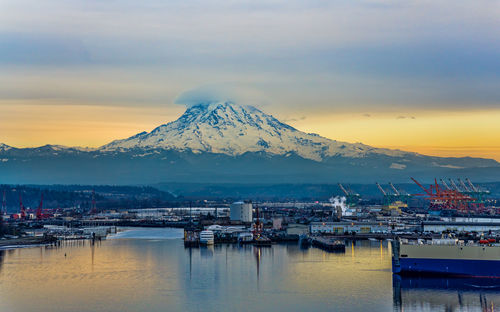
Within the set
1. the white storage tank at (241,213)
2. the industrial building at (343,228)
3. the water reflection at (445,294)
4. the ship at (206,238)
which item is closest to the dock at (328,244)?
the ship at (206,238)

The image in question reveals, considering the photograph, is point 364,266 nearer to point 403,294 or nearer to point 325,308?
point 403,294

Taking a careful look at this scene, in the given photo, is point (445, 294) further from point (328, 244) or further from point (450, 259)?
point (328, 244)

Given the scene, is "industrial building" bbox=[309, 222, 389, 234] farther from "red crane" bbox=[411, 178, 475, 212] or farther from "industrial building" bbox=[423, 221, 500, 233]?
"red crane" bbox=[411, 178, 475, 212]

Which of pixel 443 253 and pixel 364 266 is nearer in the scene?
pixel 443 253

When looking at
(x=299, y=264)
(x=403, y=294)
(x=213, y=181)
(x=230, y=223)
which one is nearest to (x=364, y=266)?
(x=299, y=264)

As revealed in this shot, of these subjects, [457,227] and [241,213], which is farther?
[241,213]

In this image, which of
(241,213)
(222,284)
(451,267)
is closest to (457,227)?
(241,213)

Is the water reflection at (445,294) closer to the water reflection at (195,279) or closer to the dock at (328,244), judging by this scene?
the water reflection at (195,279)
